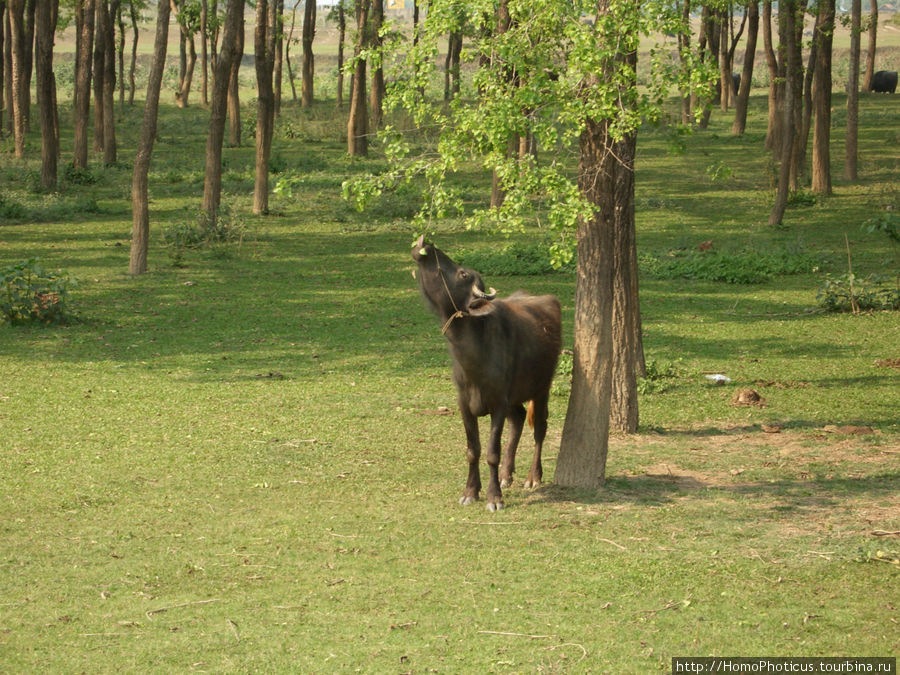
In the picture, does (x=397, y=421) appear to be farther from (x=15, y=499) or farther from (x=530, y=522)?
(x=15, y=499)

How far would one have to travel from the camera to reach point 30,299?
15.8 m

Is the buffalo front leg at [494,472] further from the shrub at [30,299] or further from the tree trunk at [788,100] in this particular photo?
the tree trunk at [788,100]

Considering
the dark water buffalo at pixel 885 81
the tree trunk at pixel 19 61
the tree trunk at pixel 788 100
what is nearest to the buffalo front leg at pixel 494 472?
the tree trunk at pixel 788 100

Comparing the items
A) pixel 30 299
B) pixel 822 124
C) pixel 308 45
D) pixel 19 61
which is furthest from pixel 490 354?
pixel 308 45

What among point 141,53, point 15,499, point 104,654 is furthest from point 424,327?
point 141,53

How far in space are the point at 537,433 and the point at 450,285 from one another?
1.84 metres

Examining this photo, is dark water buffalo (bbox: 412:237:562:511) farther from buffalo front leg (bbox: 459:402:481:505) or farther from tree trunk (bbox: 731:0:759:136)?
tree trunk (bbox: 731:0:759:136)

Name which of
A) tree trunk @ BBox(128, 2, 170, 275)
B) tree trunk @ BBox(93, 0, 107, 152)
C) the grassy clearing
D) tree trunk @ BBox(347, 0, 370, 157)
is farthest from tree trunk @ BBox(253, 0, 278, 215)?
tree trunk @ BBox(93, 0, 107, 152)

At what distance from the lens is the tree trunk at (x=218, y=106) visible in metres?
→ 21.7

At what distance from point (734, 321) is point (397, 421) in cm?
742

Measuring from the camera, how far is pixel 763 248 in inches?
856

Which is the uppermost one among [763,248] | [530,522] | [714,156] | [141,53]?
[141,53]

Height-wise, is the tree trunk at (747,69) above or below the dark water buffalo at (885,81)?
below

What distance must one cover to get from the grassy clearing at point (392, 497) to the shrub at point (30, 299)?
1.34ft
